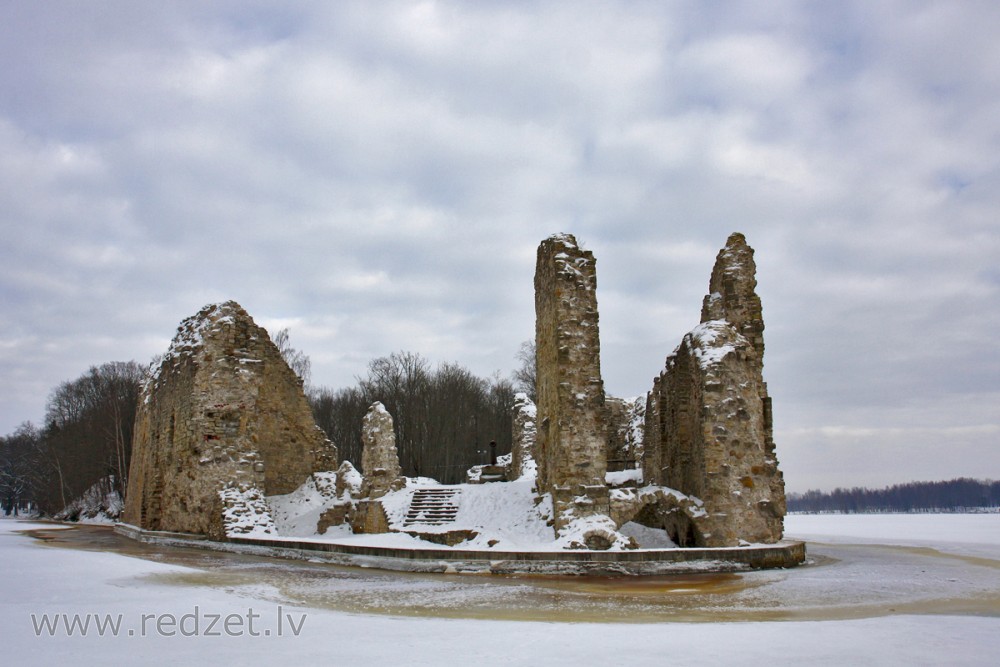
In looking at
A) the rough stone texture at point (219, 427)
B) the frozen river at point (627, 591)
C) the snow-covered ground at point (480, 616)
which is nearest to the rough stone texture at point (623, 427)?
the rough stone texture at point (219, 427)

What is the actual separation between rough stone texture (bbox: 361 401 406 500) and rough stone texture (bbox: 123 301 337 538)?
2.92 m

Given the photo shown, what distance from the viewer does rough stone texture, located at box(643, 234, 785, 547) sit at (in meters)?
14.8

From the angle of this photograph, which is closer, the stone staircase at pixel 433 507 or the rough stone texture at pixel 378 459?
the stone staircase at pixel 433 507

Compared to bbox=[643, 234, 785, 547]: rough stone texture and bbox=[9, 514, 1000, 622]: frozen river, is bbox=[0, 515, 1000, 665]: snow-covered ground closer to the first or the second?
bbox=[9, 514, 1000, 622]: frozen river

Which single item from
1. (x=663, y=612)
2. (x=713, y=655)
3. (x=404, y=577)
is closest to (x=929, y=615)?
(x=663, y=612)

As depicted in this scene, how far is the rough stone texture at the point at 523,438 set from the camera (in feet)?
81.0

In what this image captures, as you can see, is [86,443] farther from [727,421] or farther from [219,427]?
[727,421]

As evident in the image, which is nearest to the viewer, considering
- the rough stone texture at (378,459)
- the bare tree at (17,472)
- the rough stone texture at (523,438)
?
the rough stone texture at (378,459)

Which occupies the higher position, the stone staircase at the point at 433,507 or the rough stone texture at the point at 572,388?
the rough stone texture at the point at 572,388

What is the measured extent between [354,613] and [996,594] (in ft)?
28.0

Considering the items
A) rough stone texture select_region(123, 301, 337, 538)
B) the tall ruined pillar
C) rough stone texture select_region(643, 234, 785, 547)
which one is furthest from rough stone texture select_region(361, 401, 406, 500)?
rough stone texture select_region(643, 234, 785, 547)

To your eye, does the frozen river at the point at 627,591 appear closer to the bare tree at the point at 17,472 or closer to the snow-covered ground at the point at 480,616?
the snow-covered ground at the point at 480,616

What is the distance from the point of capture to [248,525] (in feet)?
60.8

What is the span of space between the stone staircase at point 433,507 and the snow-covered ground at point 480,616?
5.94 metres
